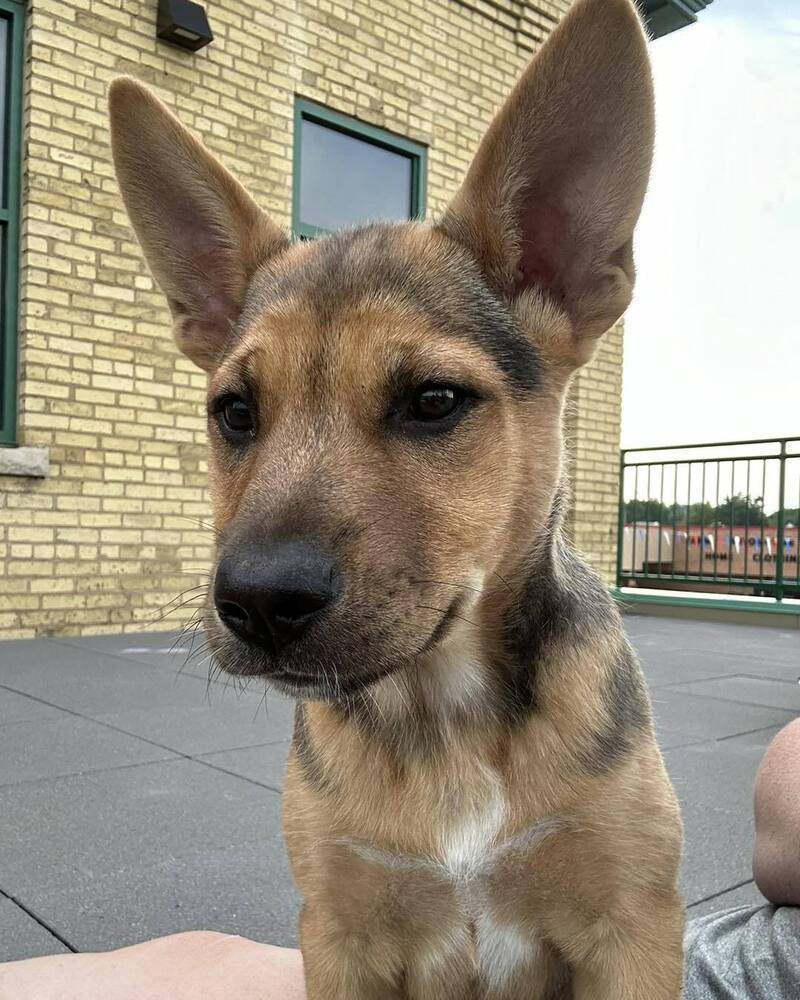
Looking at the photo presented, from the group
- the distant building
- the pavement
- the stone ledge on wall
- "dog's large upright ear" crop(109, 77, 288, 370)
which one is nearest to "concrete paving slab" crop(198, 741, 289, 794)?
the pavement

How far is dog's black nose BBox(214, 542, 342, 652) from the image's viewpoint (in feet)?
4.77

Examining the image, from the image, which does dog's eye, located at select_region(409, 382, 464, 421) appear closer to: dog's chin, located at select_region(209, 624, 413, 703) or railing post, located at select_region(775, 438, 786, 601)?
dog's chin, located at select_region(209, 624, 413, 703)

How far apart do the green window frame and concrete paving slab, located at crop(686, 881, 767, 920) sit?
22.3ft

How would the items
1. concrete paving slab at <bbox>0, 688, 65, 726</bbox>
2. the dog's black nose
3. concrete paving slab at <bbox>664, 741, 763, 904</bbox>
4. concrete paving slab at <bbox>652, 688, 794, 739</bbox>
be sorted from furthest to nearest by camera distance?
concrete paving slab at <bbox>652, 688, 794, 739</bbox> → concrete paving slab at <bbox>0, 688, 65, 726</bbox> → concrete paving slab at <bbox>664, 741, 763, 904</bbox> → the dog's black nose

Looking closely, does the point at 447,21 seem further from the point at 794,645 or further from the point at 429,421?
the point at 429,421

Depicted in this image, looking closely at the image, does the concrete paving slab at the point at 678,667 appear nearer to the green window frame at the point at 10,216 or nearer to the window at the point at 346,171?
the window at the point at 346,171

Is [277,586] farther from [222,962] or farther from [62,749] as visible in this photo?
[62,749]

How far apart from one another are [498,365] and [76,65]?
7.59 m

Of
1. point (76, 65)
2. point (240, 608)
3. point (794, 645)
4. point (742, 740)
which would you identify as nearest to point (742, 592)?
point (794, 645)

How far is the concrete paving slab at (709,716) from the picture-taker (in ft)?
17.6

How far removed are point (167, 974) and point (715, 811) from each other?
259cm

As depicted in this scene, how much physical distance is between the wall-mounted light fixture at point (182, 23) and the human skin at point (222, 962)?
814cm

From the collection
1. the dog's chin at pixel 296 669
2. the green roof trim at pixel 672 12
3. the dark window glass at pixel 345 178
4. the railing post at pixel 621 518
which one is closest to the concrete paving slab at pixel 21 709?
the dog's chin at pixel 296 669

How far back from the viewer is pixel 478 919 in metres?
1.82
